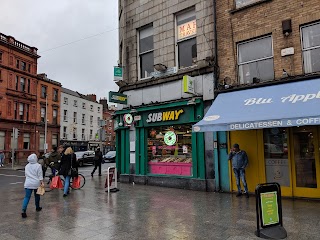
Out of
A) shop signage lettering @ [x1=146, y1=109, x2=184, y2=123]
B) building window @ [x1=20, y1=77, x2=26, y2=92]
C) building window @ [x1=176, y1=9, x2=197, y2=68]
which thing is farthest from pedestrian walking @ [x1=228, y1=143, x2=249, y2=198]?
building window @ [x1=20, y1=77, x2=26, y2=92]

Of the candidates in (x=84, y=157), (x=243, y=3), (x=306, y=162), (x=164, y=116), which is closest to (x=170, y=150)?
(x=164, y=116)

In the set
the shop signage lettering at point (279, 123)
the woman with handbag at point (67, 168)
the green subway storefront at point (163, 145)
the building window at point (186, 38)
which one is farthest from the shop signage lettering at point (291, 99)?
the woman with handbag at point (67, 168)

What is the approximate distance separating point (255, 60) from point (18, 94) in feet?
114

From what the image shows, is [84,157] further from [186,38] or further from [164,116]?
[186,38]

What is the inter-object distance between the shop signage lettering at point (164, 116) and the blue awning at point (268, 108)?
202 cm

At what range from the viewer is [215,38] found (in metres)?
11.1

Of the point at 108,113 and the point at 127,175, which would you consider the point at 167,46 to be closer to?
the point at 127,175

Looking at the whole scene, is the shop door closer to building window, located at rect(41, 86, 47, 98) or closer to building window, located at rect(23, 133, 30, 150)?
building window, located at rect(23, 133, 30, 150)

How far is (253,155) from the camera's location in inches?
392

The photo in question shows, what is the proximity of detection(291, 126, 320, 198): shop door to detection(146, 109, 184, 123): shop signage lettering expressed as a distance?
4.42m

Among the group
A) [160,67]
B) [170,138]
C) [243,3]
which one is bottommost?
[170,138]

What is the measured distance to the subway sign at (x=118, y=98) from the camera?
1292cm

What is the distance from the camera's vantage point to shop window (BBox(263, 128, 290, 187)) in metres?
9.34

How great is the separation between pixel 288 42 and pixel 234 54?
1.92m
